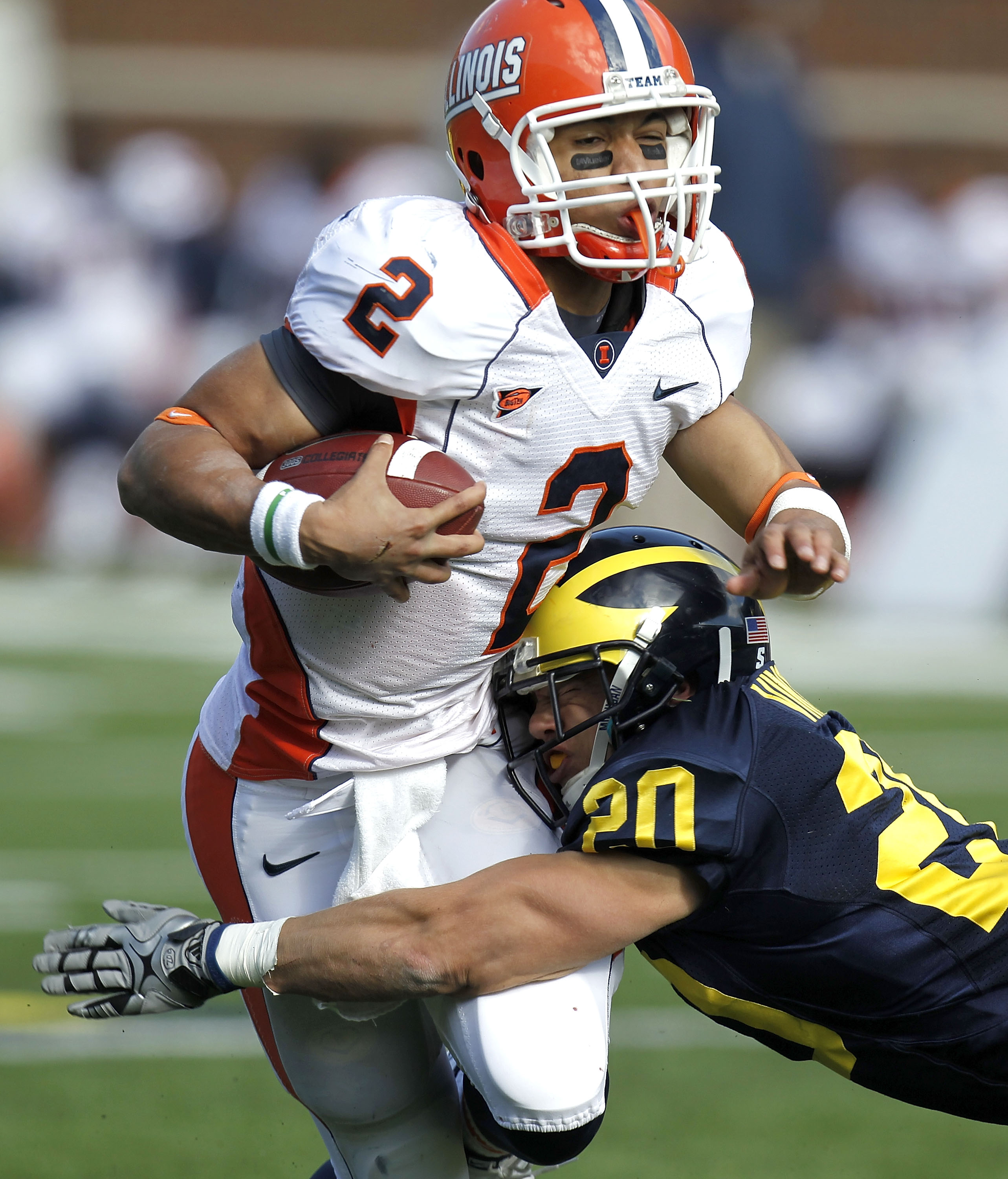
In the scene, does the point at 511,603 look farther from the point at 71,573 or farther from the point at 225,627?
the point at 71,573

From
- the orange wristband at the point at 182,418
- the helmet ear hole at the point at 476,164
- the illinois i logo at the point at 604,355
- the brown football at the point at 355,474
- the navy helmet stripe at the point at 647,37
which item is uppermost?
the navy helmet stripe at the point at 647,37

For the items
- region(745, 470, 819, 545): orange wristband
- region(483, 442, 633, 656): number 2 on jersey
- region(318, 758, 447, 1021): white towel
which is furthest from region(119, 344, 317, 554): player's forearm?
region(745, 470, 819, 545): orange wristband

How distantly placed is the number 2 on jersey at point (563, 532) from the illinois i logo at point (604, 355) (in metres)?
0.12

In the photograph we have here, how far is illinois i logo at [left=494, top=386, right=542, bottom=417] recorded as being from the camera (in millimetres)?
2361

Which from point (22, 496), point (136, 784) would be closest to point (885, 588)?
point (136, 784)

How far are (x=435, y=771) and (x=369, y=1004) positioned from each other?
392 millimetres

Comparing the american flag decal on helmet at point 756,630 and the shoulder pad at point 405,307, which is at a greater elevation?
the shoulder pad at point 405,307

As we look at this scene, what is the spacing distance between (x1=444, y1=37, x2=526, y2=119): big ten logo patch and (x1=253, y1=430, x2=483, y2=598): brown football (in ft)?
1.84

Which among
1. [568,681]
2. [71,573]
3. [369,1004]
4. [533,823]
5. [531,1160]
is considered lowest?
[71,573]

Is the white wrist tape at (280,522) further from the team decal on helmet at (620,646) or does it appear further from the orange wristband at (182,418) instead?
the team decal on helmet at (620,646)

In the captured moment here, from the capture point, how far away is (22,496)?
10.7 metres

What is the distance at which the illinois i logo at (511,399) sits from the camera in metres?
2.36

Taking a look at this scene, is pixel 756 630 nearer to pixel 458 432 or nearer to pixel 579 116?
pixel 458 432

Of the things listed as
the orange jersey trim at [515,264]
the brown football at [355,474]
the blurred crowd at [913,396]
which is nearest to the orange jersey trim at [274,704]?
the brown football at [355,474]
